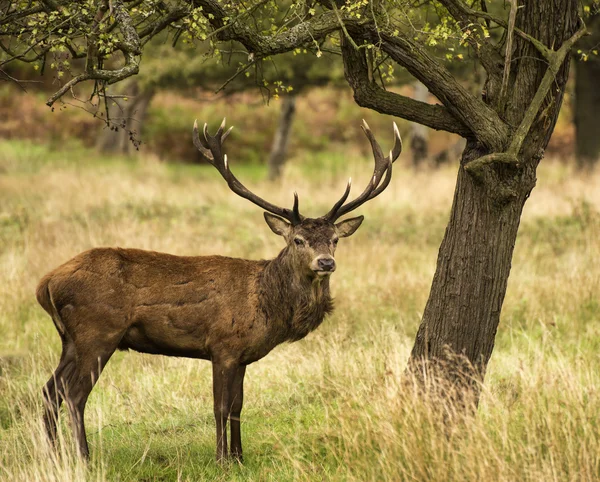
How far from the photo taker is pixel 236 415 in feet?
19.6

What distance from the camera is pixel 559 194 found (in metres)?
15.7

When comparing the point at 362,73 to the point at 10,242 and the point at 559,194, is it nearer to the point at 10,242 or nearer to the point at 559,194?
the point at 10,242

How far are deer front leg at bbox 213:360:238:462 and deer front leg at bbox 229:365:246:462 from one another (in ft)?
0.17

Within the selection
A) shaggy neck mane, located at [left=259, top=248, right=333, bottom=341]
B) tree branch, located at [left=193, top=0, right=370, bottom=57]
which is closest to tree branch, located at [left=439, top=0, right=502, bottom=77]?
tree branch, located at [left=193, top=0, right=370, bottom=57]

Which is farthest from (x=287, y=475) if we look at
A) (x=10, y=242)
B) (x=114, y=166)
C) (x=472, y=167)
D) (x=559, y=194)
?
(x=114, y=166)

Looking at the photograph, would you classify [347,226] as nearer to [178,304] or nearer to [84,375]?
[178,304]

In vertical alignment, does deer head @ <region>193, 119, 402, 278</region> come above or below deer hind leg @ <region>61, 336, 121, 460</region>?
above

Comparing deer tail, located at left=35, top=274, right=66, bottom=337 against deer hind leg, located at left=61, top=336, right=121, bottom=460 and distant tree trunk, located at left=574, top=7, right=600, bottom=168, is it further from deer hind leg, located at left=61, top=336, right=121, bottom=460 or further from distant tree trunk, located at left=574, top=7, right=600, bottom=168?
distant tree trunk, located at left=574, top=7, right=600, bottom=168

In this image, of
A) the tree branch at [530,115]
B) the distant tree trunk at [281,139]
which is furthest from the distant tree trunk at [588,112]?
the tree branch at [530,115]

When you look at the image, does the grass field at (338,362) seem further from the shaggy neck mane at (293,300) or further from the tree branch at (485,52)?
the tree branch at (485,52)

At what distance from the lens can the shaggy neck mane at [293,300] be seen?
6098mm

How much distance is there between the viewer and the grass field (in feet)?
15.2

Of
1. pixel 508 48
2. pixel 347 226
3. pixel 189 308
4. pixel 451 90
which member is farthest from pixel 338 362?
pixel 508 48

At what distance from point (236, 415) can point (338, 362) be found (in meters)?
1.20
